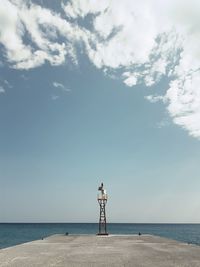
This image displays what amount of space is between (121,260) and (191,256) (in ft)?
12.3

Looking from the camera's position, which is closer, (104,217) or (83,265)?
(83,265)

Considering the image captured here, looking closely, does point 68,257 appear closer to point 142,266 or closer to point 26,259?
point 26,259

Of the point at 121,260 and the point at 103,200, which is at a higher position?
the point at 103,200

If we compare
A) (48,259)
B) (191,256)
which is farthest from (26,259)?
(191,256)

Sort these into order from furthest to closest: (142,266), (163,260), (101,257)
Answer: (101,257)
(163,260)
(142,266)

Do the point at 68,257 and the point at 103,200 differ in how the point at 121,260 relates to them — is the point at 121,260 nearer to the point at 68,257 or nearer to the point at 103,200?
the point at 68,257

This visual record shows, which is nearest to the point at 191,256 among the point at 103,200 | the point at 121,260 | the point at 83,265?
the point at 121,260

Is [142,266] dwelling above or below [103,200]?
below

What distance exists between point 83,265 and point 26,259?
3.40 m

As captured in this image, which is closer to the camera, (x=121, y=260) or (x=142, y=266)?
(x=142, y=266)

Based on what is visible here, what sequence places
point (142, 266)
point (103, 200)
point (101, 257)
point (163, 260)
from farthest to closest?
point (103, 200) → point (101, 257) → point (163, 260) → point (142, 266)

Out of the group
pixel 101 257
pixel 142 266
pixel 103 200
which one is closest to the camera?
pixel 142 266

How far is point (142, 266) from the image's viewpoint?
13.6 m

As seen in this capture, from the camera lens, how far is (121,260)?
15508mm
